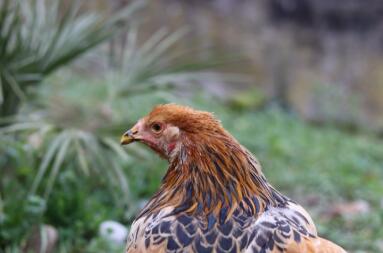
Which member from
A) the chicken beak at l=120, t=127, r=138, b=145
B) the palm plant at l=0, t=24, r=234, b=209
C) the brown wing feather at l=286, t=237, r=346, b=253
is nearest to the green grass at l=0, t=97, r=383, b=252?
the palm plant at l=0, t=24, r=234, b=209

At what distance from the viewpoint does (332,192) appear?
6.57m

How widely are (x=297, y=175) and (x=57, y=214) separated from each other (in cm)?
292

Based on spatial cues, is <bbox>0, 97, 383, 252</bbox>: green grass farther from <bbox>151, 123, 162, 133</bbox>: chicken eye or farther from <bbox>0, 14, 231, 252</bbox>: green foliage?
<bbox>151, 123, 162, 133</bbox>: chicken eye

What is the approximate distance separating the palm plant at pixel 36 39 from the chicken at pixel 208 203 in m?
2.22

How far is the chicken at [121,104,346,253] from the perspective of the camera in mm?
2615

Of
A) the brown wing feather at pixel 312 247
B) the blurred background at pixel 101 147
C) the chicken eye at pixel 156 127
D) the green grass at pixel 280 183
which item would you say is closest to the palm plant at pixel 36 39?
the blurred background at pixel 101 147

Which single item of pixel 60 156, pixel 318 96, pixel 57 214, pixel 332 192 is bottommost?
pixel 57 214

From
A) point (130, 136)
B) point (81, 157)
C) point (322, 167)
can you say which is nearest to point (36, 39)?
point (81, 157)

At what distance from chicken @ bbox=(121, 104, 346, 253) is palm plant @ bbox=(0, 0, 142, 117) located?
2.22 metres

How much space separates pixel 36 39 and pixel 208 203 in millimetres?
2798

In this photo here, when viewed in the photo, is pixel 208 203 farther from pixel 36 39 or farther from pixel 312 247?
pixel 36 39

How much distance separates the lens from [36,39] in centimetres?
516

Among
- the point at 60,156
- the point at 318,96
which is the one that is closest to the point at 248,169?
the point at 60,156

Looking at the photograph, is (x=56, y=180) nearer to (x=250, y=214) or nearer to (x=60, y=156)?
(x=60, y=156)
